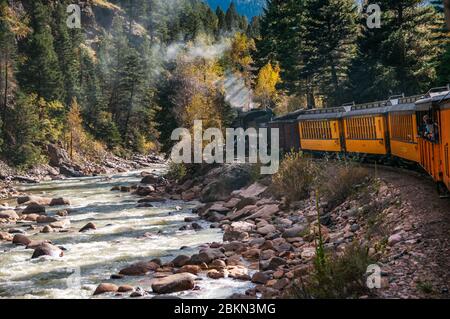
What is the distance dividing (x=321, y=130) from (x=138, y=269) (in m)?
17.7

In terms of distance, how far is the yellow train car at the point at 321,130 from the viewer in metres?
27.8

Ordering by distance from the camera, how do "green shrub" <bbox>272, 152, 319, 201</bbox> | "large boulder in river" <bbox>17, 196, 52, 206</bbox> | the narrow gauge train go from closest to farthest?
the narrow gauge train < "green shrub" <bbox>272, 152, 319, 201</bbox> < "large boulder in river" <bbox>17, 196, 52, 206</bbox>

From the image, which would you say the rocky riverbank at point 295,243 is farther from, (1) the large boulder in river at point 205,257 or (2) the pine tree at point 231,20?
(2) the pine tree at point 231,20

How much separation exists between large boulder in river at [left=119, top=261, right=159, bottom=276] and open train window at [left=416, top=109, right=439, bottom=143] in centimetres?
859

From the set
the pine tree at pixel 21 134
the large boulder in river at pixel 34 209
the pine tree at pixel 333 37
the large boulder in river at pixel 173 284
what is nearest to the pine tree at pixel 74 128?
the pine tree at pixel 21 134

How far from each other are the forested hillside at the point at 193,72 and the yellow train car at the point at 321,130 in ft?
22.8

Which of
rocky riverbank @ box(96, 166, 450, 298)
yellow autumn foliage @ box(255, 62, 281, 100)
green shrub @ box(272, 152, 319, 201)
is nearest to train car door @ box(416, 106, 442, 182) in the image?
rocky riverbank @ box(96, 166, 450, 298)

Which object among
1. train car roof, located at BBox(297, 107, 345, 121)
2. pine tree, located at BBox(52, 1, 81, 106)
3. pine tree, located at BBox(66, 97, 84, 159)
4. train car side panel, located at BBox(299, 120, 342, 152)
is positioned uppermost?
pine tree, located at BBox(52, 1, 81, 106)

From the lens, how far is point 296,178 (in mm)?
22578

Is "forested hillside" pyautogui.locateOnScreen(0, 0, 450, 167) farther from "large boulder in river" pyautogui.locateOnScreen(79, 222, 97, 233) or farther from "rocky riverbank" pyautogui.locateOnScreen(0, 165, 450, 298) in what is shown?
"large boulder in river" pyautogui.locateOnScreen(79, 222, 97, 233)

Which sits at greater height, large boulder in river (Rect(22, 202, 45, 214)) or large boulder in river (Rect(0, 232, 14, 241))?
large boulder in river (Rect(22, 202, 45, 214))

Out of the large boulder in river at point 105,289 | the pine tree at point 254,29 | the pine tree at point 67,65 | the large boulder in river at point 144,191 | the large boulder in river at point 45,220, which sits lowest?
the large boulder in river at point 105,289

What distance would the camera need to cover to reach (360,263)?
8.82 metres

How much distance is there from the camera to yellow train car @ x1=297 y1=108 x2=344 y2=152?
91.2 feet
